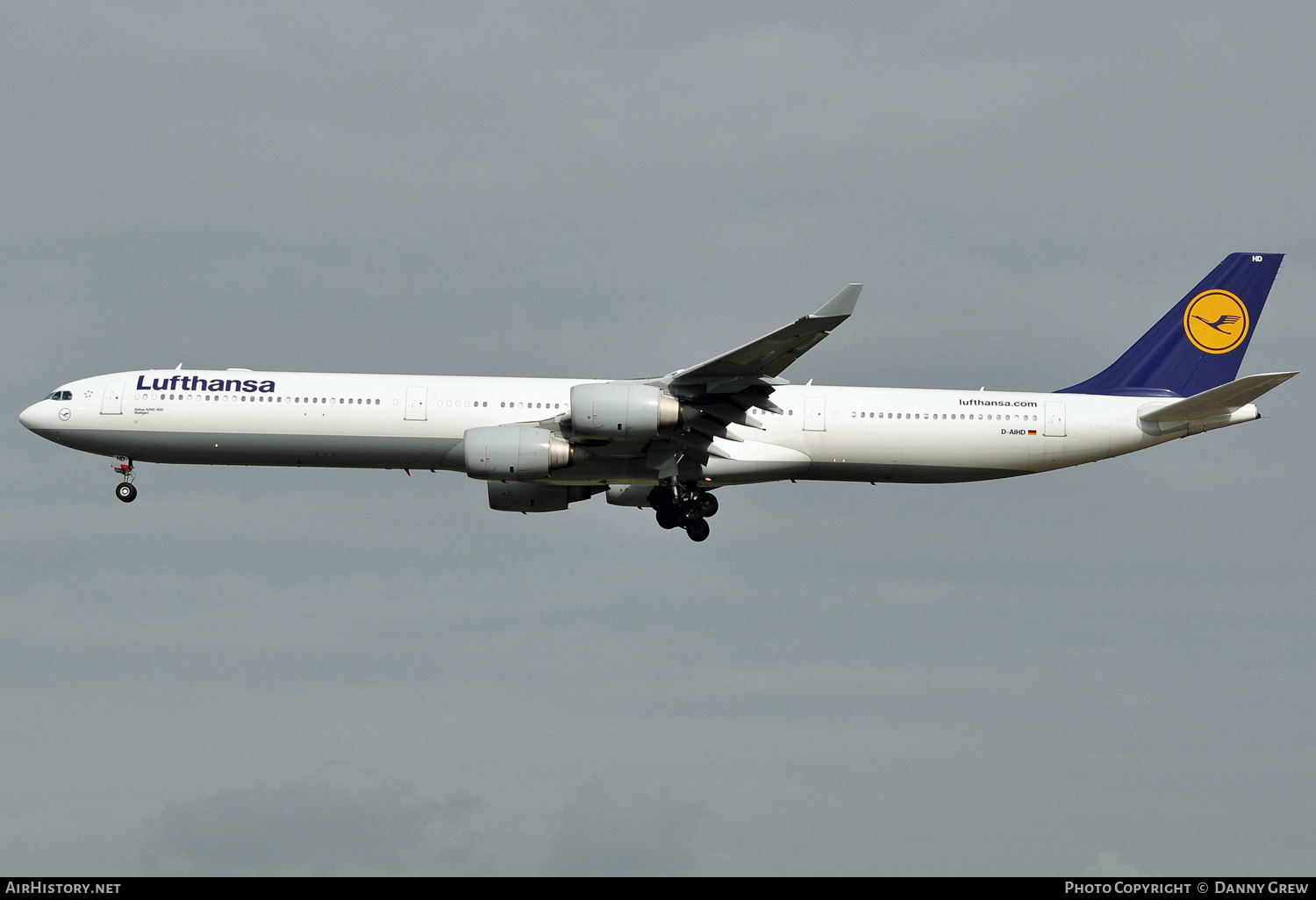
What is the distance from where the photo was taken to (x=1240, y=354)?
4706 cm

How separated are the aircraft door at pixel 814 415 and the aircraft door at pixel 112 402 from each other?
63.1 ft

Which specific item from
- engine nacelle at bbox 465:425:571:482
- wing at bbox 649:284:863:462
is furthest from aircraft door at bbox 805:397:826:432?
engine nacelle at bbox 465:425:571:482

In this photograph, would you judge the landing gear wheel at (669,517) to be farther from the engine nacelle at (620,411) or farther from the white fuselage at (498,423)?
the engine nacelle at (620,411)

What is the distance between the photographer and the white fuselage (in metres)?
42.9

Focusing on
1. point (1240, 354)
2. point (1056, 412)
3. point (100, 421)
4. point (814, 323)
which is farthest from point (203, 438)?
point (1240, 354)

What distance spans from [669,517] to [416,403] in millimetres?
7757

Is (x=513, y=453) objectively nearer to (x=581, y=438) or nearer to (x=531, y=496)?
(x=581, y=438)

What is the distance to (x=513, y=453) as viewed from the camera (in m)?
41.0

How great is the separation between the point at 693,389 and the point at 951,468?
8327 millimetres

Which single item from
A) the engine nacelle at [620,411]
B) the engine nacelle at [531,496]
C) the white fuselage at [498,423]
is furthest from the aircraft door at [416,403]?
the engine nacelle at [620,411]

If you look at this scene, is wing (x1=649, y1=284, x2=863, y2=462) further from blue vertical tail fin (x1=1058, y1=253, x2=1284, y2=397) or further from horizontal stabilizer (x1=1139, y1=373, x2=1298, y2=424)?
horizontal stabilizer (x1=1139, y1=373, x2=1298, y2=424)

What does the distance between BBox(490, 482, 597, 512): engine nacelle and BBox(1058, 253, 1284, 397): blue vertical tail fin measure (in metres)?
14.9

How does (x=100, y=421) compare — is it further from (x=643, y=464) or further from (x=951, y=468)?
(x=951, y=468)
